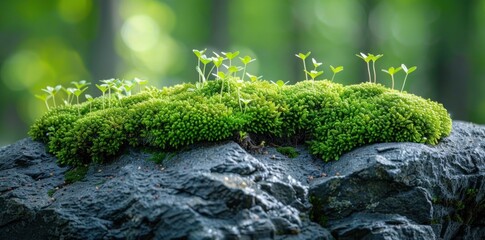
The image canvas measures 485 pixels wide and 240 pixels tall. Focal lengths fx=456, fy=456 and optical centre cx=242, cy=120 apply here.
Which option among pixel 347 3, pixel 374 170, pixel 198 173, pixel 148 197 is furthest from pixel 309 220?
pixel 347 3

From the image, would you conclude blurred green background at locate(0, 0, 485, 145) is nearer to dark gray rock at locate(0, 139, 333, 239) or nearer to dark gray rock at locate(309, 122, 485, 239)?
dark gray rock at locate(0, 139, 333, 239)

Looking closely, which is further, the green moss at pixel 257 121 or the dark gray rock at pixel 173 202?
the green moss at pixel 257 121

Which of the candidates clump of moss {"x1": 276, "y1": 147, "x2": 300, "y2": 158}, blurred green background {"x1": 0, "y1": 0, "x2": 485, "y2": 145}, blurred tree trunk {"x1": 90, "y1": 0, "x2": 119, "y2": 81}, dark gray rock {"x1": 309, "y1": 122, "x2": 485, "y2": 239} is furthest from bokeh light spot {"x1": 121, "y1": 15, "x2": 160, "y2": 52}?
dark gray rock {"x1": 309, "y1": 122, "x2": 485, "y2": 239}

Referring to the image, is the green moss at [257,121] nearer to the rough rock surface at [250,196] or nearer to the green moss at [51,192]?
the rough rock surface at [250,196]

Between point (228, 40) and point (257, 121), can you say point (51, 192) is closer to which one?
point (257, 121)

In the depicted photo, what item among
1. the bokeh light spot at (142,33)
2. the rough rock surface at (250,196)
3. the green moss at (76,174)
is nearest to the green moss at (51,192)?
the rough rock surface at (250,196)

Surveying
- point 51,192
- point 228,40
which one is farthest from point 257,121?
point 228,40
